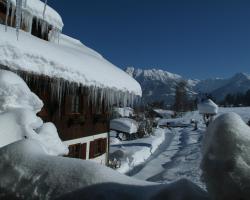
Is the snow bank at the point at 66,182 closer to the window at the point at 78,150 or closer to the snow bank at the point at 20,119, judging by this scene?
the snow bank at the point at 20,119

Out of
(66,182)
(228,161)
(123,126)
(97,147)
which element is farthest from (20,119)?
(123,126)

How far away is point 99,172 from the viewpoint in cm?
245

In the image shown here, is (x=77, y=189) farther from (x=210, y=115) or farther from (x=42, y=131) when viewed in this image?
(x=210, y=115)

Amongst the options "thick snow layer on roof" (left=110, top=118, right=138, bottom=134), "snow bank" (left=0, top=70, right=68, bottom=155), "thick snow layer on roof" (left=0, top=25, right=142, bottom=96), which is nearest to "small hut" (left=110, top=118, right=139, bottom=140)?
"thick snow layer on roof" (left=110, top=118, right=138, bottom=134)

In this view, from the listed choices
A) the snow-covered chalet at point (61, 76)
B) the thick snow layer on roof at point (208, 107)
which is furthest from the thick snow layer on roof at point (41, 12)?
the thick snow layer on roof at point (208, 107)

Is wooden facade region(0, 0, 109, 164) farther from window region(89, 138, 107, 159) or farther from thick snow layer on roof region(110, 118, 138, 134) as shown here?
thick snow layer on roof region(110, 118, 138, 134)

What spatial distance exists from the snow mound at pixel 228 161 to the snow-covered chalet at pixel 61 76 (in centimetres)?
508

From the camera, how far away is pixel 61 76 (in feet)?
26.7

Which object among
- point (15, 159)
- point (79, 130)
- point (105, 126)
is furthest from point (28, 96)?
point (105, 126)

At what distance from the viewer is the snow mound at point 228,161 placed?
189cm

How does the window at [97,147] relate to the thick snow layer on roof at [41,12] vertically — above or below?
below

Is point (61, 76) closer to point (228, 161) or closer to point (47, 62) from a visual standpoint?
point (47, 62)

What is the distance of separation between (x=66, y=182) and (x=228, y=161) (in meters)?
1.01

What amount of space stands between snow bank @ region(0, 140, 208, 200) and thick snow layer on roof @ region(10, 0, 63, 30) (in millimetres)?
8842
